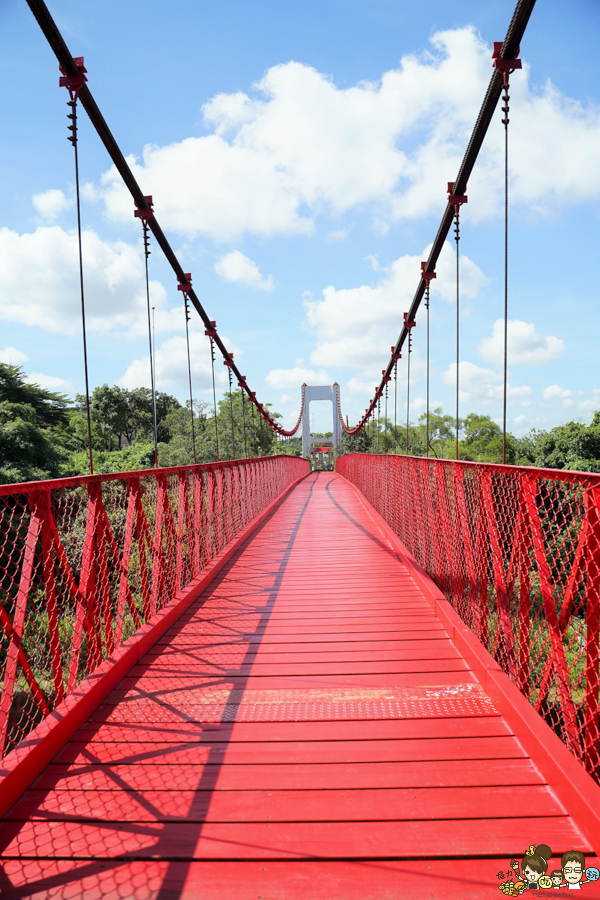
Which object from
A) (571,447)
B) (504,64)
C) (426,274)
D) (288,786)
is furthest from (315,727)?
(571,447)

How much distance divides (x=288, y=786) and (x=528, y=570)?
984 mm

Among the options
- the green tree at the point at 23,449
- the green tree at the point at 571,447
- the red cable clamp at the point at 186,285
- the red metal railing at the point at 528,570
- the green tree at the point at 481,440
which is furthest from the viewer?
the green tree at the point at 481,440

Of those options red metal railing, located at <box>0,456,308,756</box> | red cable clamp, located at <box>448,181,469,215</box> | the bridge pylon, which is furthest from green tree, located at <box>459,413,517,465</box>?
red metal railing, located at <box>0,456,308,756</box>

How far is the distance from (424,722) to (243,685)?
26.3 inches

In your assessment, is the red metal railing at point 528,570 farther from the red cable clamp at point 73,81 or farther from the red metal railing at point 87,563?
the red cable clamp at point 73,81

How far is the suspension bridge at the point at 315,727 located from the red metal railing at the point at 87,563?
1cm

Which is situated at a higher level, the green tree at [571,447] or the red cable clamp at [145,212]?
the red cable clamp at [145,212]

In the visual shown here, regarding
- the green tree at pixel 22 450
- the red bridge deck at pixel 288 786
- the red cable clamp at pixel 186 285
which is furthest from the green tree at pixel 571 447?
the red bridge deck at pixel 288 786

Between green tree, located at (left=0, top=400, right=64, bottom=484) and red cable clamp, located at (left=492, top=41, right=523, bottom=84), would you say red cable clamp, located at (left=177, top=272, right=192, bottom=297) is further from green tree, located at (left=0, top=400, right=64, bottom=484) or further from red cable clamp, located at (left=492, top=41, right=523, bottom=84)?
green tree, located at (left=0, top=400, right=64, bottom=484)

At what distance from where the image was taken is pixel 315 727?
68.7 inches

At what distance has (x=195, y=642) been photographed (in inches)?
98.6

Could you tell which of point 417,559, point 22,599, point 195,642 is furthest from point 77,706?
point 417,559

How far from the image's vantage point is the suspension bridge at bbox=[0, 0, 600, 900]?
3.96 ft

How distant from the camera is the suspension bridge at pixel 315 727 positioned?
1.21 metres
